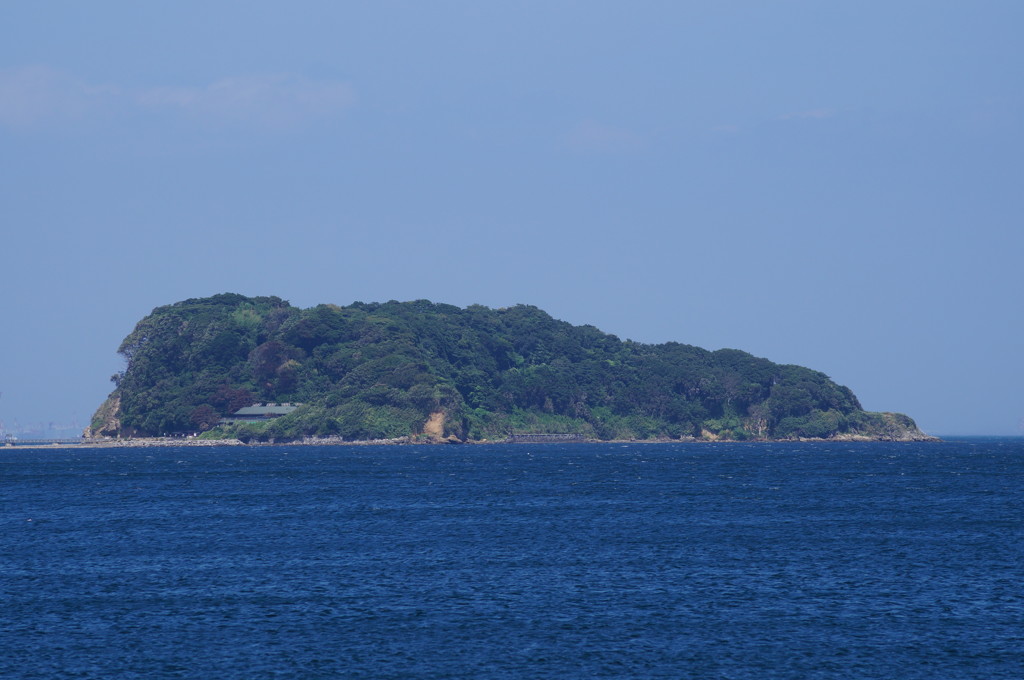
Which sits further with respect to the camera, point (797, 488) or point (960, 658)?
point (797, 488)

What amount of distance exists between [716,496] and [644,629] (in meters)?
61.8

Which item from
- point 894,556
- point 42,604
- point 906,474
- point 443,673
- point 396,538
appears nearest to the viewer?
point 443,673

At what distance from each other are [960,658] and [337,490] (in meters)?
82.7

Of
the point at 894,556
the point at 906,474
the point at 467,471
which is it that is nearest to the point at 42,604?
the point at 894,556

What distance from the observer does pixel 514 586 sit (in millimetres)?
53969

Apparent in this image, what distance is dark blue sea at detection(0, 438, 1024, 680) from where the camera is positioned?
132 feet

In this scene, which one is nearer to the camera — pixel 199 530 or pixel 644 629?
pixel 644 629

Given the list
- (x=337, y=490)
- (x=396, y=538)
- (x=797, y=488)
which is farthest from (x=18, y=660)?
(x=797, y=488)

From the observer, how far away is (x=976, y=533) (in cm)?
7350

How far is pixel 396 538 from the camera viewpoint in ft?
238

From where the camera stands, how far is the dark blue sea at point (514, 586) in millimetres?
40219

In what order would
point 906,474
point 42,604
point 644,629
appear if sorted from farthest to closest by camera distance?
point 906,474 → point 42,604 → point 644,629

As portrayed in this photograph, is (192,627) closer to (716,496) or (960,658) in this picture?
(960,658)

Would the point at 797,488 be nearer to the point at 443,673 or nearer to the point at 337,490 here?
the point at 337,490
